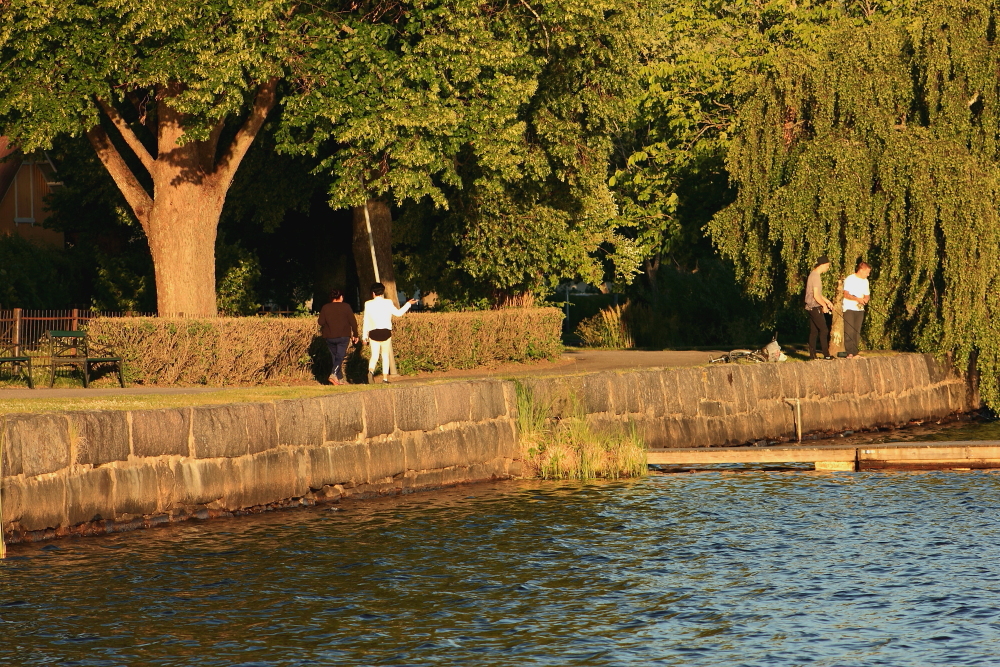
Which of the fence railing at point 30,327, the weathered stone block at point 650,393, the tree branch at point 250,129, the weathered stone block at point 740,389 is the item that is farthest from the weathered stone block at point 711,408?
the fence railing at point 30,327

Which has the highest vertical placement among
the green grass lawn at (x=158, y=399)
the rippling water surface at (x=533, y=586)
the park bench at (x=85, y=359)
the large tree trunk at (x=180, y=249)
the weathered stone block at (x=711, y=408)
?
the large tree trunk at (x=180, y=249)

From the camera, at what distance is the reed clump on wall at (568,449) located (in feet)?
63.1

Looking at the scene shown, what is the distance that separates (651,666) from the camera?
9766 mm

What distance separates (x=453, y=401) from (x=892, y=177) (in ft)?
35.7

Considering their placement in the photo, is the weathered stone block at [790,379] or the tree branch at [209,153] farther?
the tree branch at [209,153]

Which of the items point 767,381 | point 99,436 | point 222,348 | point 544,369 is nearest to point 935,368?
point 767,381

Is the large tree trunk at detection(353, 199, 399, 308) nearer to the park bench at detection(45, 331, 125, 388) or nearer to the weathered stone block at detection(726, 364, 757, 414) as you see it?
the park bench at detection(45, 331, 125, 388)

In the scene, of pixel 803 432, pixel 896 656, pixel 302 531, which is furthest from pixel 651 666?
pixel 803 432

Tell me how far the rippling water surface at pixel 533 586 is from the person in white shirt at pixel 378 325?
444 cm

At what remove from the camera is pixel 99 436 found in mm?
14180

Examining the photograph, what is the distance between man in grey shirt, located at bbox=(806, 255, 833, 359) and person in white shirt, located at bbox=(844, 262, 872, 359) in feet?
1.11

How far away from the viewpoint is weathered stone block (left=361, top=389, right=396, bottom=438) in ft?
57.6

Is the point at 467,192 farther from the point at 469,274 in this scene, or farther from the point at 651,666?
the point at 651,666

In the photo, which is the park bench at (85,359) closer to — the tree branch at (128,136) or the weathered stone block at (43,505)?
the tree branch at (128,136)
